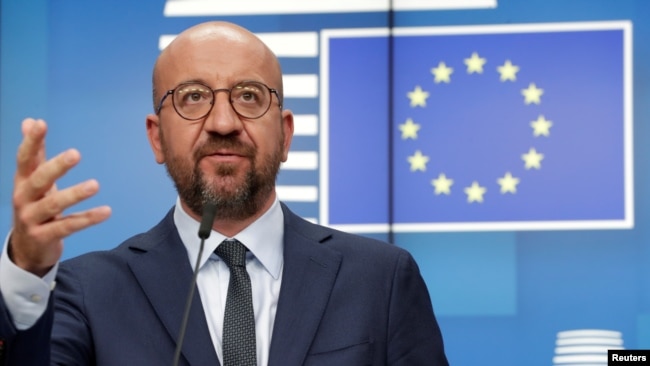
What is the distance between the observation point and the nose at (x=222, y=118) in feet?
6.47

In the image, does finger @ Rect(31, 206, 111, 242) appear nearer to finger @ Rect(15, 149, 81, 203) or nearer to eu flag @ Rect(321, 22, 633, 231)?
finger @ Rect(15, 149, 81, 203)

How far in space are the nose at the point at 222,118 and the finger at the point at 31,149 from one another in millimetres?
626

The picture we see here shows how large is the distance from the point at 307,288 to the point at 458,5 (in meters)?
1.96

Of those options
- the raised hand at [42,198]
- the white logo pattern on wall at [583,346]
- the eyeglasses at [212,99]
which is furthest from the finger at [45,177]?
the white logo pattern on wall at [583,346]

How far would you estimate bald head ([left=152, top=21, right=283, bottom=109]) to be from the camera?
6.74 feet

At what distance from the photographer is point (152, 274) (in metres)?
1.98

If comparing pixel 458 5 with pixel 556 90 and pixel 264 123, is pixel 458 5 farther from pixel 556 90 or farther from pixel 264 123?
pixel 264 123

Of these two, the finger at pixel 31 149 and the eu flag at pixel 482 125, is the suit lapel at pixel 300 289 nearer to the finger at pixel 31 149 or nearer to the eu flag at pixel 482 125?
the finger at pixel 31 149

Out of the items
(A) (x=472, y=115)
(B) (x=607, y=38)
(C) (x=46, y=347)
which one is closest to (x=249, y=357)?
(C) (x=46, y=347)

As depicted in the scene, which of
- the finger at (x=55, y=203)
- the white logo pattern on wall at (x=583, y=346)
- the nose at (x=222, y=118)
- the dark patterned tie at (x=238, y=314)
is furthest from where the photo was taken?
the white logo pattern on wall at (x=583, y=346)

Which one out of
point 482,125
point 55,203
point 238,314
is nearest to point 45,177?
point 55,203

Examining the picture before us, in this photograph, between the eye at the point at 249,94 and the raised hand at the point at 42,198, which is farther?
the eye at the point at 249,94

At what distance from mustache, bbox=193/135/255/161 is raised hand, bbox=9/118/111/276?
0.60 meters

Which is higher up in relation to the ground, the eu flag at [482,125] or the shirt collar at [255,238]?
the eu flag at [482,125]
